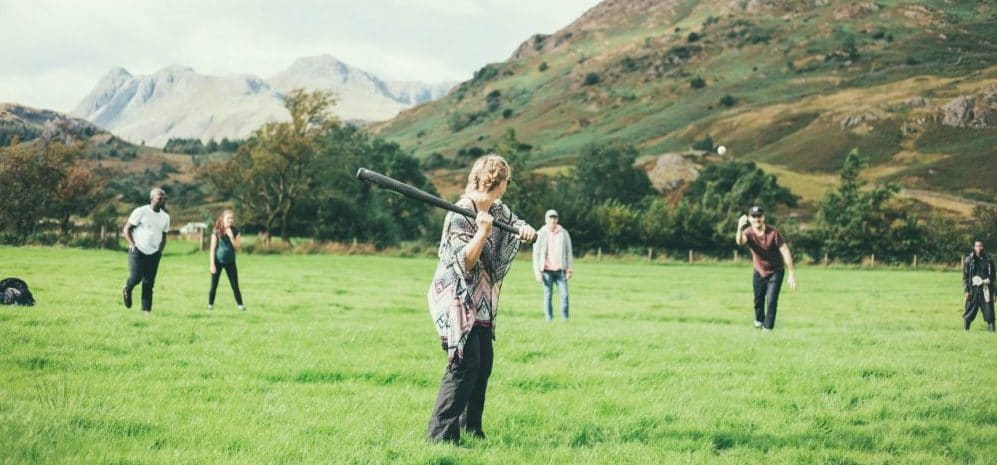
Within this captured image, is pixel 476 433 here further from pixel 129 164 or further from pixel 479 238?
pixel 129 164

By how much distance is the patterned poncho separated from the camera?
6168 millimetres

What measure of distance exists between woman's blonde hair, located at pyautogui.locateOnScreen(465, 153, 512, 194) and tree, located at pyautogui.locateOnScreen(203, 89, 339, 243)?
223ft

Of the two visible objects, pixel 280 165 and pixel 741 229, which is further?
pixel 280 165

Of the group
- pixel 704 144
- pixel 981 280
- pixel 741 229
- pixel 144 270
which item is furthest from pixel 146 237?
pixel 704 144

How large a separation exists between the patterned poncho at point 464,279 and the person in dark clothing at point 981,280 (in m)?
17.1

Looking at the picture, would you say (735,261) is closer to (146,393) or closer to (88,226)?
(88,226)

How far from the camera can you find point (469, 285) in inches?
248

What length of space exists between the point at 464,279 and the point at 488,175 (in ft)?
2.89

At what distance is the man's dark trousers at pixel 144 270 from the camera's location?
14.9 meters

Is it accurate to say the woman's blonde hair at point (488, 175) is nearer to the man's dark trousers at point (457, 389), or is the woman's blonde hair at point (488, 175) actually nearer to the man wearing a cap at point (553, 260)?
the man's dark trousers at point (457, 389)

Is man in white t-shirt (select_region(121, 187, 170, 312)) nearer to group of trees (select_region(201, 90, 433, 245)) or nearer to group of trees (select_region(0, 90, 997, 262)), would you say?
group of trees (select_region(0, 90, 997, 262))

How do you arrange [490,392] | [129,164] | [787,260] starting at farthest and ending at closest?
[129,164]
[787,260]
[490,392]

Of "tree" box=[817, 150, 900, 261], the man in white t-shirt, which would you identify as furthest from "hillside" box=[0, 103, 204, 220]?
the man in white t-shirt

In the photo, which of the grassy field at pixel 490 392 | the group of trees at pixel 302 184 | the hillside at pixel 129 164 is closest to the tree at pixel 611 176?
the group of trees at pixel 302 184
